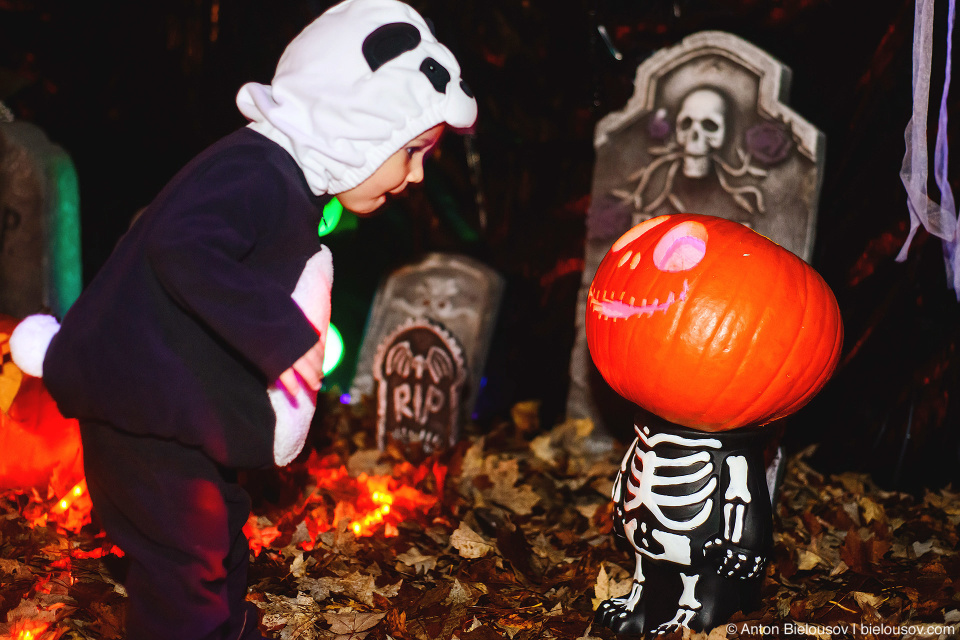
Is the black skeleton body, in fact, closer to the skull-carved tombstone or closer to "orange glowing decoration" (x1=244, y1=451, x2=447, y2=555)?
"orange glowing decoration" (x1=244, y1=451, x2=447, y2=555)

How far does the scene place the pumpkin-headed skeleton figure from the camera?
6.57ft

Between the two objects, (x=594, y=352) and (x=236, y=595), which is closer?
(x=236, y=595)

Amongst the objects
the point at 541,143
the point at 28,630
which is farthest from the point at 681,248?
the point at 28,630

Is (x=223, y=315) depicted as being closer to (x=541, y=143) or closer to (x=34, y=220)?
(x=541, y=143)

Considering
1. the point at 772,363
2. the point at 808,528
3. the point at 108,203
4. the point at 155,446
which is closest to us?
the point at 155,446

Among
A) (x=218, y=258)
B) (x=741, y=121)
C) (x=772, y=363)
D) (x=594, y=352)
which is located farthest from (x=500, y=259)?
(x=218, y=258)

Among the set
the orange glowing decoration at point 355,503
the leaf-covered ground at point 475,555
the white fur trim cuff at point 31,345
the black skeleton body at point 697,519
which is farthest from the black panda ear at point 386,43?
the orange glowing decoration at point 355,503

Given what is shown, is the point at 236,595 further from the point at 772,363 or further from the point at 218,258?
the point at 772,363

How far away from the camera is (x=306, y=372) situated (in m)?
1.80

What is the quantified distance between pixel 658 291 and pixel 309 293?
97 centimetres

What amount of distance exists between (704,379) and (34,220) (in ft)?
11.5

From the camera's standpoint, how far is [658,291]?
82.0 inches

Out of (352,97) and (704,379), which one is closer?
(352,97)

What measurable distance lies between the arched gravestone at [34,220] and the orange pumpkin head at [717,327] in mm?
3081
